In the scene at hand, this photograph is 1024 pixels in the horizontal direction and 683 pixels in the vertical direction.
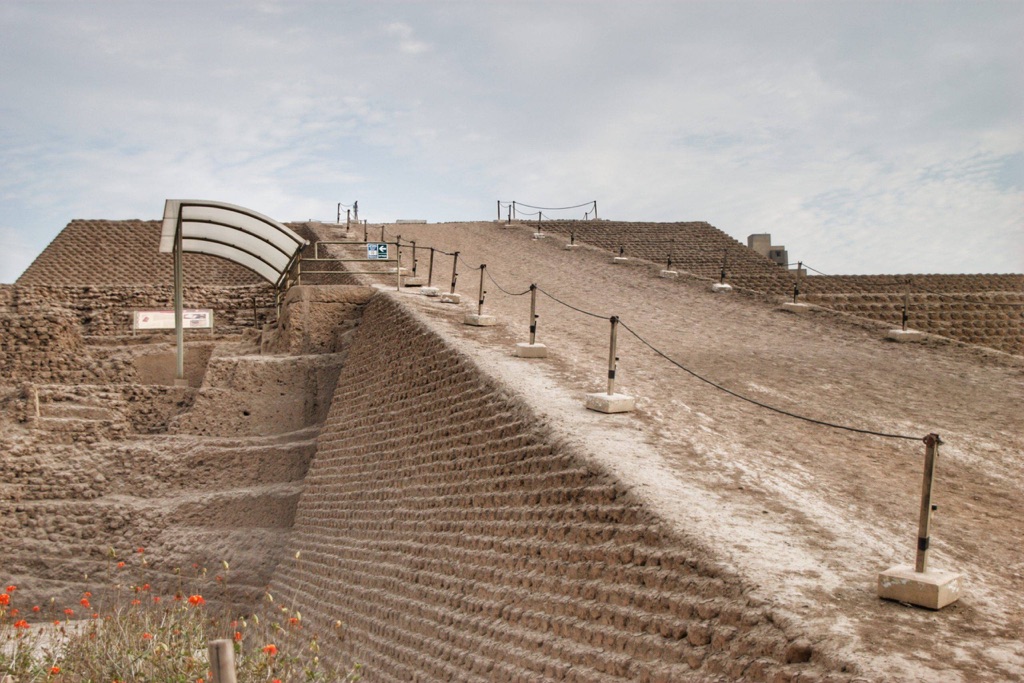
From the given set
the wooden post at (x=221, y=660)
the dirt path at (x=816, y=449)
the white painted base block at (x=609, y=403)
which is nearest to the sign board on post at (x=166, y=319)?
the dirt path at (x=816, y=449)

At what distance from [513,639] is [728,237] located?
21858 mm

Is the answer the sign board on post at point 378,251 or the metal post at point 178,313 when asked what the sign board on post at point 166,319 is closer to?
the metal post at point 178,313

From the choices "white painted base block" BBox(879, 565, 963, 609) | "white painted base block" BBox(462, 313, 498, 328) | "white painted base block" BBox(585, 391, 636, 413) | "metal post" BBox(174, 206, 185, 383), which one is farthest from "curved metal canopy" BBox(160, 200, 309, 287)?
"white painted base block" BBox(879, 565, 963, 609)

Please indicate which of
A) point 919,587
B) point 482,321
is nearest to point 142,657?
point 919,587

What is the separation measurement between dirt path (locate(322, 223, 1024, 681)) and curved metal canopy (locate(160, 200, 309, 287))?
2.89 metres

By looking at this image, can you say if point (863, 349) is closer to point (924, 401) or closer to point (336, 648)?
point (924, 401)

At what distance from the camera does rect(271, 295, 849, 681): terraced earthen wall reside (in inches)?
211

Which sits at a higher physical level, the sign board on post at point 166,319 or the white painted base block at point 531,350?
the white painted base block at point 531,350

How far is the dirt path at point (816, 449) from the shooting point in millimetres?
4938

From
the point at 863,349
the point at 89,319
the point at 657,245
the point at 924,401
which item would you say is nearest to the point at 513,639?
the point at 924,401

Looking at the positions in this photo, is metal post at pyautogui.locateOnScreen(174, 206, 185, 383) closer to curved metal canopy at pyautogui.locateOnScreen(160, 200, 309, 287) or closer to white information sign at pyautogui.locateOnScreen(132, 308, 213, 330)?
curved metal canopy at pyautogui.locateOnScreen(160, 200, 309, 287)

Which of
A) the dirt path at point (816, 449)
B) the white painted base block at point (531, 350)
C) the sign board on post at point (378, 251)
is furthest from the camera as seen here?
the sign board on post at point (378, 251)

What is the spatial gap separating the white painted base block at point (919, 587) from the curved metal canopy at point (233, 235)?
12316mm

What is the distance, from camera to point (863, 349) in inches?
521
